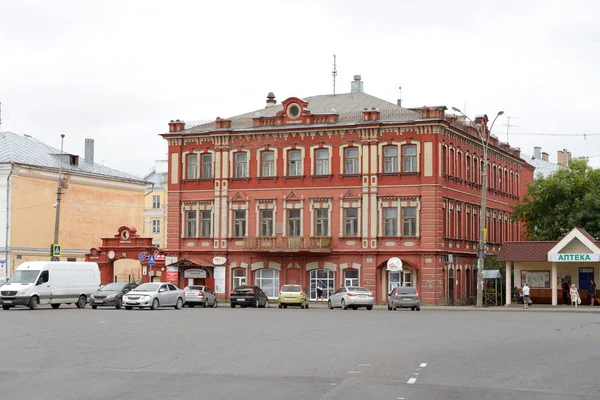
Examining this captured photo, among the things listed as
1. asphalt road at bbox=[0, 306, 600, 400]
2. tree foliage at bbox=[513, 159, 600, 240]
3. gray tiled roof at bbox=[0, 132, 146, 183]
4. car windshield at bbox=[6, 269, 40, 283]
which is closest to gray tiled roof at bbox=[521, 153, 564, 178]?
tree foliage at bbox=[513, 159, 600, 240]

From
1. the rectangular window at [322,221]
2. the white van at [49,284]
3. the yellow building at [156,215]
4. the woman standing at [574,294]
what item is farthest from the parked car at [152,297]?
the yellow building at [156,215]

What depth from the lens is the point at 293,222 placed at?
64062 millimetres

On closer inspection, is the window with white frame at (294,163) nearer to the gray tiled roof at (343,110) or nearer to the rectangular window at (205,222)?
the gray tiled roof at (343,110)

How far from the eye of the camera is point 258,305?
182ft

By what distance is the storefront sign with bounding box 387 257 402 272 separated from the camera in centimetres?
5928

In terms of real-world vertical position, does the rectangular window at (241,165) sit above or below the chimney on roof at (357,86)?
below

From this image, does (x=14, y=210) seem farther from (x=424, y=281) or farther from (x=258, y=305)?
(x=424, y=281)

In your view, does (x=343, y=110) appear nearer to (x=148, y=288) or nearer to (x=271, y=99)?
(x=271, y=99)

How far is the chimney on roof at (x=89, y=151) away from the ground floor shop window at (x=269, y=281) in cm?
2554

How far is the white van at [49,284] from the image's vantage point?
45.1 m

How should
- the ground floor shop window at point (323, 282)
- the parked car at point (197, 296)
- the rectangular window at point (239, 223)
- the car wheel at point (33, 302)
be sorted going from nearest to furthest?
1. the car wheel at point (33, 302)
2. the parked car at point (197, 296)
3. the ground floor shop window at point (323, 282)
4. the rectangular window at point (239, 223)

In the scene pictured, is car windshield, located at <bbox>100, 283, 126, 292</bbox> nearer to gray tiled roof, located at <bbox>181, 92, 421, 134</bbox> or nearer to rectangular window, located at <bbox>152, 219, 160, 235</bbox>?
gray tiled roof, located at <bbox>181, 92, 421, 134</bbox>

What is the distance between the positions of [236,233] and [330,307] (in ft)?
44.8

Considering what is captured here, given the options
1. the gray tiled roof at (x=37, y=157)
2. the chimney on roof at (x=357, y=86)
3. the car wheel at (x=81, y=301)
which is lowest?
the car wheel at (x=81, y=301)
